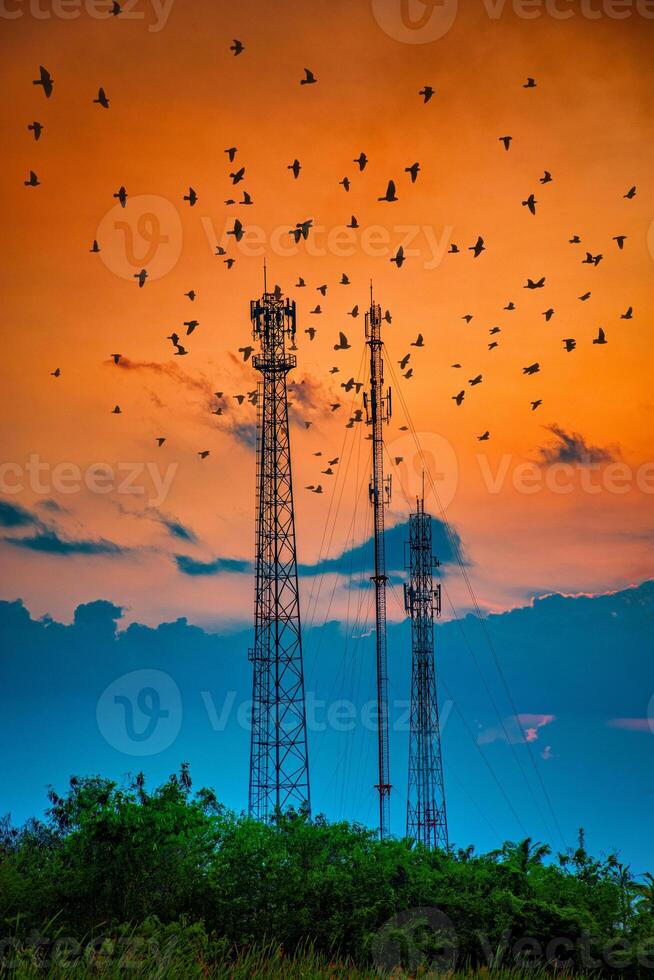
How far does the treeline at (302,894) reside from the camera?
23.5m

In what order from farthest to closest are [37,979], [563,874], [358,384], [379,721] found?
[358,384] → [379,721] → [563,874] → [37,979]

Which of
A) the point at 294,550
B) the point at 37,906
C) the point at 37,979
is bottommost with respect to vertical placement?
the point at 37,979

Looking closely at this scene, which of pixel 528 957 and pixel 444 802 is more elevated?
pixel 444 802

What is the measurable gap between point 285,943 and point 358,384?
24.5 metres

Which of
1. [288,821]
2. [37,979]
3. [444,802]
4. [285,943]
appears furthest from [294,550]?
[37,979]

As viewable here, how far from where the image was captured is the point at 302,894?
24.5m

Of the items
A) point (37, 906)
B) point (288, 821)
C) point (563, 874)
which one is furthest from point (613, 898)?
point (37, 906)

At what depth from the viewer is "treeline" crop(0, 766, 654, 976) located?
926 inches

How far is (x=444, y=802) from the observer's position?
46.8 m

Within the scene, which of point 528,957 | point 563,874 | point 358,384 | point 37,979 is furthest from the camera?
point 358,384

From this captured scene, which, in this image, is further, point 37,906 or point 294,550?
point 294,550

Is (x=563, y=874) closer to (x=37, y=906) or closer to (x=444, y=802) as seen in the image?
(x=37, y=906)

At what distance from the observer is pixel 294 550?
141 ft

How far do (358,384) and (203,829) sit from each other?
21955 mm
